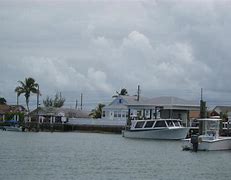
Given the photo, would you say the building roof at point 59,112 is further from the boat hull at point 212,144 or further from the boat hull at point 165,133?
the boat hull at point 212,144

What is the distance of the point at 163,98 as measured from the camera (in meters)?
94.1

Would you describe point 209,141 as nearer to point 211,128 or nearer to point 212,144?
point 212,144

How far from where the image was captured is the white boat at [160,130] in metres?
76.9

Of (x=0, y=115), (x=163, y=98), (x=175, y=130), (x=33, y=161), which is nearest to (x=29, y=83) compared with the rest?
(x=0, y=115)

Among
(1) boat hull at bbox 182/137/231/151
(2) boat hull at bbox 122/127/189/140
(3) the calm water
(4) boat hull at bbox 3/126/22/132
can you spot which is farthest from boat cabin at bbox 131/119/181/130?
(4) boat hull at bbox 3/126/22/132

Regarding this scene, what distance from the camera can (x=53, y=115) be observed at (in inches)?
5084

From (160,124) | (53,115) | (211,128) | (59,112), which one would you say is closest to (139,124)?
(160,124)

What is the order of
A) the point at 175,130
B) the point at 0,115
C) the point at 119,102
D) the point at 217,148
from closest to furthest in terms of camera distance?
the point at 217,148, the point at 175,130, the point at 119,102, the point at 0,115

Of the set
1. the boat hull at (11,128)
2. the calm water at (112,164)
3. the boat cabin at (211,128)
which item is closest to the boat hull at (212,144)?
the boat cabin at (211,128)

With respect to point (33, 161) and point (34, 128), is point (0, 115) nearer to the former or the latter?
point (34, 128)

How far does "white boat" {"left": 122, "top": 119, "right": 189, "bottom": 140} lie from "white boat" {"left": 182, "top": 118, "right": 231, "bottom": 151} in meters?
18.6

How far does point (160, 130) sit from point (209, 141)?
76.4 feet

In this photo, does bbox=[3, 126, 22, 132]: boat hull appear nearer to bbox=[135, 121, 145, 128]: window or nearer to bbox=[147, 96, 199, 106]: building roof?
bbox=[147, 96, 199, 106]: building roof

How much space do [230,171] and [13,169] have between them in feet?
47.0
